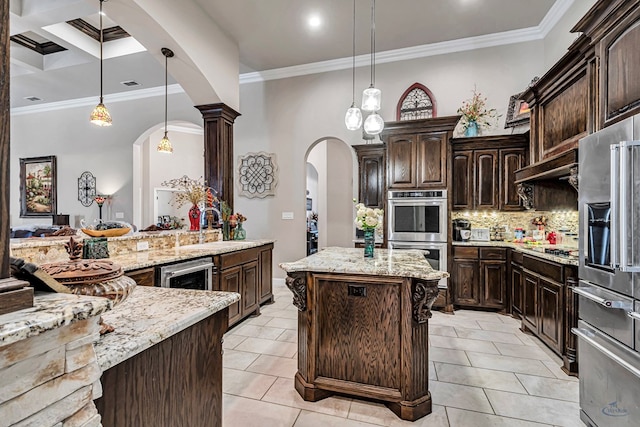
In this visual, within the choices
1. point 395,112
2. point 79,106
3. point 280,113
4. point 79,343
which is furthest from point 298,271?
point 79,106

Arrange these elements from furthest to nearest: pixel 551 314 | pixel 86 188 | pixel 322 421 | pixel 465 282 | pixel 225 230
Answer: pixel 86 188 < pixel 225 230 < pixel 465 282 < pixel 551 314 < pixel 322 421

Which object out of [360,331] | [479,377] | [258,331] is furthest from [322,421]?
[258,331]

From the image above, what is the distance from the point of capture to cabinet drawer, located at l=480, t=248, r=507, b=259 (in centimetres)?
394

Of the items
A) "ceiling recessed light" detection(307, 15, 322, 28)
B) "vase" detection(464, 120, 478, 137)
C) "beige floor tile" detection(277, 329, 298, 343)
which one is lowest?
"beige floor tile" detection(277, 329, 298, 343)

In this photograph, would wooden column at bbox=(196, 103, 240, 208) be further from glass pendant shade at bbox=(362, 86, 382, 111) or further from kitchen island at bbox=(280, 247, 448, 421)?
kitchen island at bbox=(280, 247, 448, 421)

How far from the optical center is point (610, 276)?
1.69m

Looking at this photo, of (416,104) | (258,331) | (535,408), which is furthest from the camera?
(416,104)

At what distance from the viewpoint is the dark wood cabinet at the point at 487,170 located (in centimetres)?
416

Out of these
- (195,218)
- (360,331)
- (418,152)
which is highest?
(418,152)

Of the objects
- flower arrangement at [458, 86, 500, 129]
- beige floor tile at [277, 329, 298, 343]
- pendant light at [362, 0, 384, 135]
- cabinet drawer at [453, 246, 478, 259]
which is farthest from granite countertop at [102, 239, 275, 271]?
flower arrangement at [458, 86, 500, 129]

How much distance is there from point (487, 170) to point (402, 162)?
3.81ft

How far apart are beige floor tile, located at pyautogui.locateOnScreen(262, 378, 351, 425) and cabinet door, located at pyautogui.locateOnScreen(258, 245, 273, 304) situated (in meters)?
1.91

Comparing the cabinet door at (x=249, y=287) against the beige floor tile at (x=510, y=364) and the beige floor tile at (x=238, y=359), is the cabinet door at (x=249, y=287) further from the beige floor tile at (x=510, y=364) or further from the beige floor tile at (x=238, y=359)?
the beige floor tile at (x=510, y=364)

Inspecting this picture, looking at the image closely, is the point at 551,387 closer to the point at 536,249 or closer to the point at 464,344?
the point at 464,344
